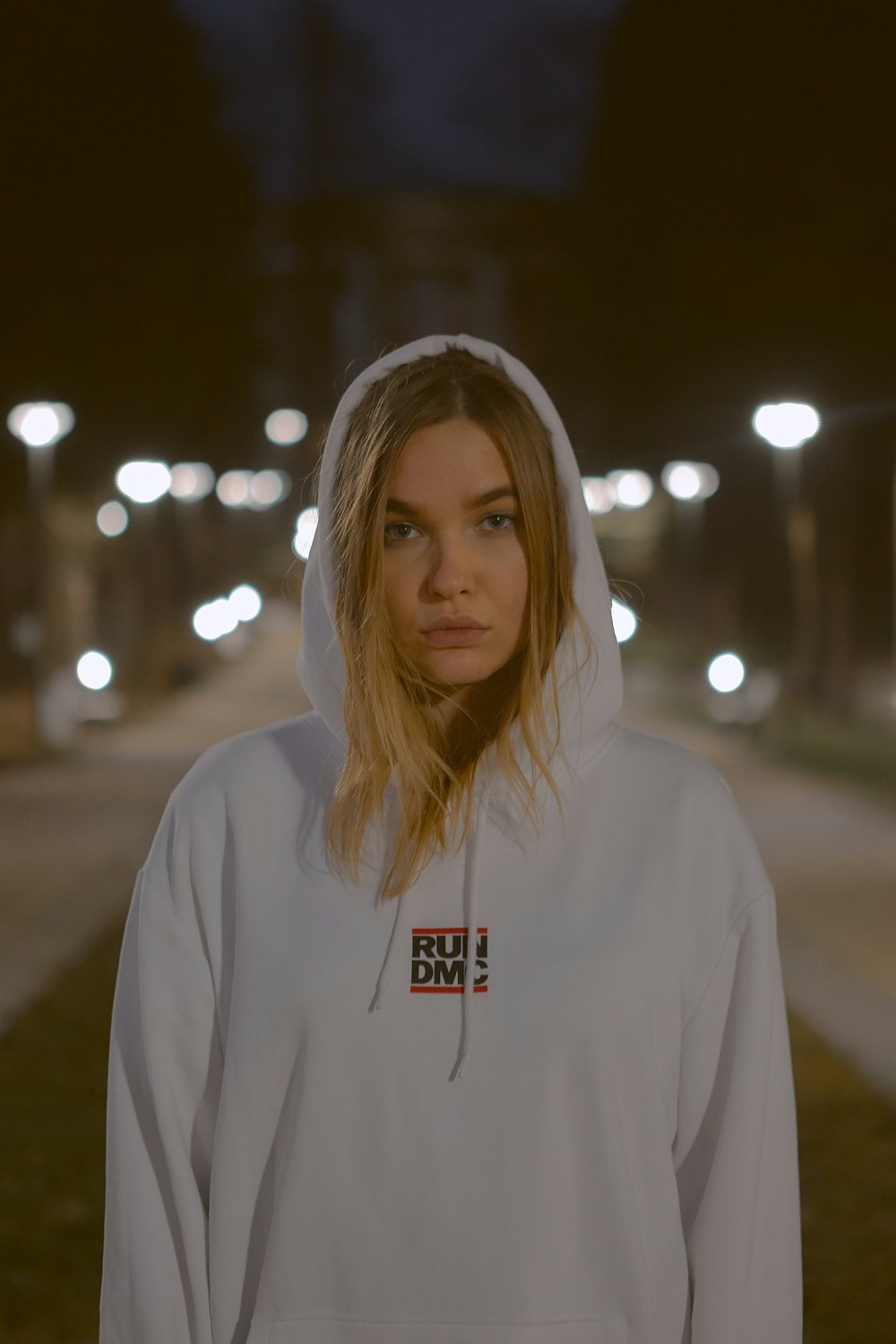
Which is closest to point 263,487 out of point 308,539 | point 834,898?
point 834,898

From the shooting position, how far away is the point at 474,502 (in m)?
2.43

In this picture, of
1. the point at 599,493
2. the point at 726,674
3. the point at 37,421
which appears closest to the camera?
the point at 37,421

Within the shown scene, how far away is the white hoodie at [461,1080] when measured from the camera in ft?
7.50

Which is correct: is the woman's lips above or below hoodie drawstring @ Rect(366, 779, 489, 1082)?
above

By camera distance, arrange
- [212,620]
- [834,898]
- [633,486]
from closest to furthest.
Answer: [834,898] < [212,620] < [633,486]

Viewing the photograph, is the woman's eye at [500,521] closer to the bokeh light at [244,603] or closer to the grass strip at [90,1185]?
the grass strip at [90,1185]

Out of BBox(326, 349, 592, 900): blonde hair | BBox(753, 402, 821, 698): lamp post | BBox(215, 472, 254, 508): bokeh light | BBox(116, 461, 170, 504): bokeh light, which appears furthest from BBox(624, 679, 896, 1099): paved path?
BBox(215, 472, 254, 508): bokeh light

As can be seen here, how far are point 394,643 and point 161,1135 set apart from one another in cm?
70

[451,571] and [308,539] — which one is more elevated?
[308,539]

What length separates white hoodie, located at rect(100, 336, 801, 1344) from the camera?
2.29m

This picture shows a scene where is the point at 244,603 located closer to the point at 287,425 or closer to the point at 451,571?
the point at 287,425

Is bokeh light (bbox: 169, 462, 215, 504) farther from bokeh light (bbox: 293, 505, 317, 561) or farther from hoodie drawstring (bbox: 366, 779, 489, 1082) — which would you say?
hoodie drawstring (bbox: 366, 779, 489, 1082)

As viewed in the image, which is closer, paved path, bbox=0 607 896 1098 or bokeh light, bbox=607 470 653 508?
paved path, bbox=0 607 896 1098

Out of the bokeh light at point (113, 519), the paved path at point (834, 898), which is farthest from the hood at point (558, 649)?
the bokeh light at point (113, 519)
